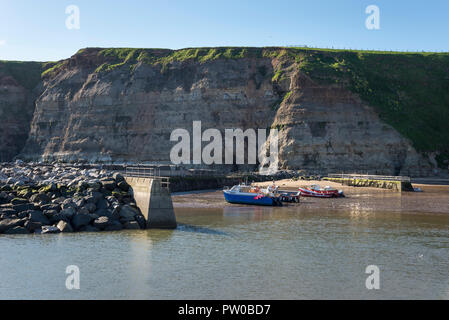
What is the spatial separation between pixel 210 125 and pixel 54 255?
65.7 m

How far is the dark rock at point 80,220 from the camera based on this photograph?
3262 centimetres

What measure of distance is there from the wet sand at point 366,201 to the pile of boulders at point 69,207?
12.8m

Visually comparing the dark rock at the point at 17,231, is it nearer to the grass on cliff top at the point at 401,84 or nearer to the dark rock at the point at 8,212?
the dark rock at the point at 8,212

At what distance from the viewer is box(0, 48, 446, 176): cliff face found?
8194cm

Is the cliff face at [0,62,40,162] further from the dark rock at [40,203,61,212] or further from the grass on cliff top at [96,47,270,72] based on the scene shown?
the dark rock at [40,203,61,212]

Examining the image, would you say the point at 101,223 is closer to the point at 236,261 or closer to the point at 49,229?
the point at 49,229

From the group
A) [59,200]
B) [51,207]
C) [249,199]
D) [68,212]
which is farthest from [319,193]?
[51,207]

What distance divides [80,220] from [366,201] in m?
32.0

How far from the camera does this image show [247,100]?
9188 centimetres

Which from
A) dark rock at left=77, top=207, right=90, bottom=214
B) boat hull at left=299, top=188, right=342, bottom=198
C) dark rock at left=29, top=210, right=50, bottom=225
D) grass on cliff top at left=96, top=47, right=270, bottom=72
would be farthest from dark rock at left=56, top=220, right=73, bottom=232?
grass on cliff top at left=96, top=47, right=270, bottom=72

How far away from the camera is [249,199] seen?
5184 cm

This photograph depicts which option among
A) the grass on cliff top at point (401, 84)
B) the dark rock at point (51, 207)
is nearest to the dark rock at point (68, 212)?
the dark rock at point (51, 207)
